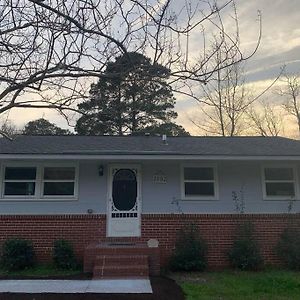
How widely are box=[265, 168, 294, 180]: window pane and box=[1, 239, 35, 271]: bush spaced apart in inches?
280

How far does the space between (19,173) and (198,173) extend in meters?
5.23

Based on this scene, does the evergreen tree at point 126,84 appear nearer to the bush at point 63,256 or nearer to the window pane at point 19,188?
the bush at point 63,256

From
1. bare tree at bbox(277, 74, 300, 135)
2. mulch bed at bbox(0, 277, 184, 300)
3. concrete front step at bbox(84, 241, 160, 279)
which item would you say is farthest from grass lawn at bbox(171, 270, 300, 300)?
bare tree at bbox(277, 74, 300, 135)

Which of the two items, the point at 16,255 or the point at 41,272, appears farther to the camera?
the point at 16,255

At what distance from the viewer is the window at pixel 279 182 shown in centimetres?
1164

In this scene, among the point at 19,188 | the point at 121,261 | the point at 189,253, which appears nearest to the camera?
the point at 121,261

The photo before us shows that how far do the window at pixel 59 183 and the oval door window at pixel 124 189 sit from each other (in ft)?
4.08

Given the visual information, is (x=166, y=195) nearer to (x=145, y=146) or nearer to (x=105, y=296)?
(x=145, y=146)

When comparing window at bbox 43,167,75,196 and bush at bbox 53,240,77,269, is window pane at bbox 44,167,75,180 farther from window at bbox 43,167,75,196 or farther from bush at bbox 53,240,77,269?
bush at bbox 53,240,77,269

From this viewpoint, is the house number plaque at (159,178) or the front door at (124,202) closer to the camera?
the front door at (124,202)

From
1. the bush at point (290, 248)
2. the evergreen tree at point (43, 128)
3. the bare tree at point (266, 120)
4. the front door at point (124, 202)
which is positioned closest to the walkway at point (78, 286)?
the front door at point (124, 202)

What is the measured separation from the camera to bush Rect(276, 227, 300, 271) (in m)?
10.3

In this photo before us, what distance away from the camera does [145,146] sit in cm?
1248

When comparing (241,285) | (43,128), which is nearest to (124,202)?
(241,285)
